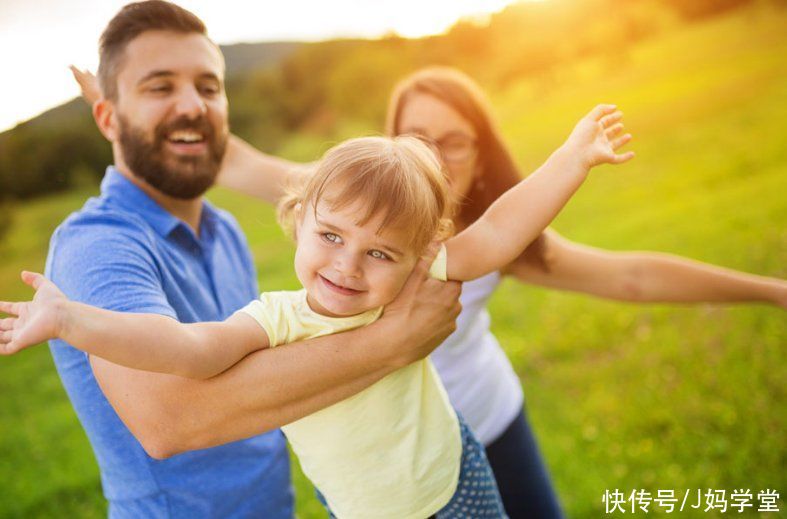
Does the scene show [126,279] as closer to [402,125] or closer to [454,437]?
[454,437]

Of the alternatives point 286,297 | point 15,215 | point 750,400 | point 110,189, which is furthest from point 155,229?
point 15,215

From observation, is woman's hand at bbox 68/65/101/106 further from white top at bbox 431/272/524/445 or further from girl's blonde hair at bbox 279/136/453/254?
white top at bbox 431/272/524/445

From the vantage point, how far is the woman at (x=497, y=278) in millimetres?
2766

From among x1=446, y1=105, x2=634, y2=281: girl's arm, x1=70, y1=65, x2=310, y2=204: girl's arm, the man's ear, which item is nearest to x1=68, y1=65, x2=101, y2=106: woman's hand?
the man's ear

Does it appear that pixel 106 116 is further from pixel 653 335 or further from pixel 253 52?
pixel 253 52

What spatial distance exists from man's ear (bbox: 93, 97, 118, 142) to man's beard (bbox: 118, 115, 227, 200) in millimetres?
63

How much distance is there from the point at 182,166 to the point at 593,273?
179 cm

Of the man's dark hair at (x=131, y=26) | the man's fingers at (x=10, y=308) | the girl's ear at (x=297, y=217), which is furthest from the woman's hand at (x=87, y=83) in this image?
the man's fingers at (x=10, y=308)

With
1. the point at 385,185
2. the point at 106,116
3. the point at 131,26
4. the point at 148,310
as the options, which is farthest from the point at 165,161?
the point at 385,185

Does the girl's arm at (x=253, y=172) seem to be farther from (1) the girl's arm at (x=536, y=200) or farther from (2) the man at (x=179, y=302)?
(1) the girl's arm at (x=536, y=200)

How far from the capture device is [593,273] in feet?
9.32

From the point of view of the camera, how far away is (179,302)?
79.0 inches

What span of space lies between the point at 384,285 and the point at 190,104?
1.16 meters

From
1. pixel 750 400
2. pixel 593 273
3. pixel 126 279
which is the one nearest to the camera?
pixel 126 279
